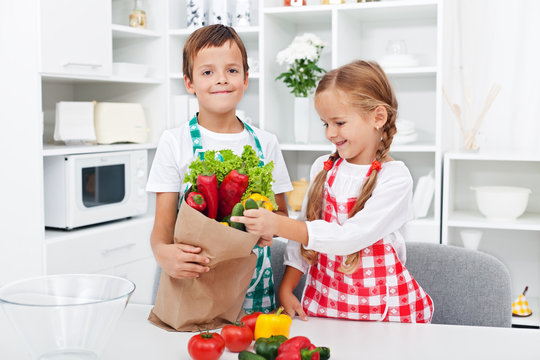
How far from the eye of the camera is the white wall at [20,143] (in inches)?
95.1

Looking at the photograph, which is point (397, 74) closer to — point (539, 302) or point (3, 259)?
point (539, 302)

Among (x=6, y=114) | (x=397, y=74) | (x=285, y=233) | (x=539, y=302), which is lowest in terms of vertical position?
(x=539, y=302)

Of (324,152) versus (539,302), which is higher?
(324,152)

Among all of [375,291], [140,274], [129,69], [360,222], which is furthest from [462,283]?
[129,69]

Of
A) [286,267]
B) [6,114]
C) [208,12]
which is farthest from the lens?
[208,12]

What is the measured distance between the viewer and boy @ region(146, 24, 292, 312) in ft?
4.28

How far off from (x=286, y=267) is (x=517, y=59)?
2074 millimetres

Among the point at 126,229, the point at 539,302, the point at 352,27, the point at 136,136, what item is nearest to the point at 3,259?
the point at 126,229

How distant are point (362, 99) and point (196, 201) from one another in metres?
0.50

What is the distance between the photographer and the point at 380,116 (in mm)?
1331

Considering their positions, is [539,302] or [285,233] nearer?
[285,233]

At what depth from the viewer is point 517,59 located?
292 cm

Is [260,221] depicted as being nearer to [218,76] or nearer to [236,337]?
[236,337]

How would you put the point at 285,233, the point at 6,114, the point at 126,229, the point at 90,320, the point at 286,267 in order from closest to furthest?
the point at 90,320 → the point at 285,233 → the point at 286,267 → the point at 6,114 → the point at 126,229
